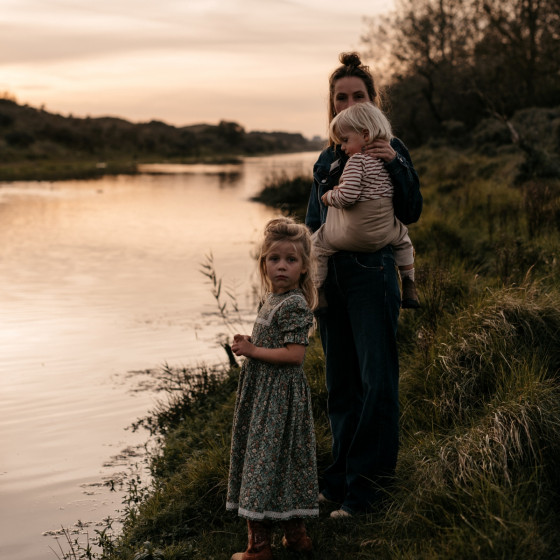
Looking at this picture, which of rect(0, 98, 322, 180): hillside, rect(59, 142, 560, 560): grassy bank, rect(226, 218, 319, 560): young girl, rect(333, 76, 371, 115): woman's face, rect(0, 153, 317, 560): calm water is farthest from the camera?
rect(0, 98, 322, 180): hillside

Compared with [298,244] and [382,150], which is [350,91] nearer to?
[382,150]

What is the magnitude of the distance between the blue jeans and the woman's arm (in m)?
0.41

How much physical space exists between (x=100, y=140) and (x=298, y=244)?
7616 centimetres

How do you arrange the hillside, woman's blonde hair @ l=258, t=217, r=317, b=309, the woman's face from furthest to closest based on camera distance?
the hillside → the woman's face → woman's blonde hair @ l=258, t=217, r=317, b=309

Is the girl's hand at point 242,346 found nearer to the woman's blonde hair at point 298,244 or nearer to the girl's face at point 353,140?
the woman's blonde hair at point 298,244

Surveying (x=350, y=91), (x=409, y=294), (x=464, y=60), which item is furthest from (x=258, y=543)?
(x=464, y=60)

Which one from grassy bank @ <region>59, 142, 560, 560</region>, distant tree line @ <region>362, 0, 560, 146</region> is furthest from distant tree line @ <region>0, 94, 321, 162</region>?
grassy bank @ <region>59, 142, 560, 560</region>

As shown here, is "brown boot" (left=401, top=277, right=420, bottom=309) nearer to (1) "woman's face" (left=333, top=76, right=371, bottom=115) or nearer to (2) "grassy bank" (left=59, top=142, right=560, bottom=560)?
(2) "grassy bank" (left=59, top=142, right=560, bottom=560)

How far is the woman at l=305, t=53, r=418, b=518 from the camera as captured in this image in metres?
3.50

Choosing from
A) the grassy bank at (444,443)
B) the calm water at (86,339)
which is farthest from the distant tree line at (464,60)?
the grassy bank at (444,443)

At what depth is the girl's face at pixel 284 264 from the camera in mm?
3328

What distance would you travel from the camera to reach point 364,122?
11.0 feet

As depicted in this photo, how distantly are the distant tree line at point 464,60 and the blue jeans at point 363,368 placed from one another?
2312 cm

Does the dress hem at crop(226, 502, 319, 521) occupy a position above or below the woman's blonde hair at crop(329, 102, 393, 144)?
below
